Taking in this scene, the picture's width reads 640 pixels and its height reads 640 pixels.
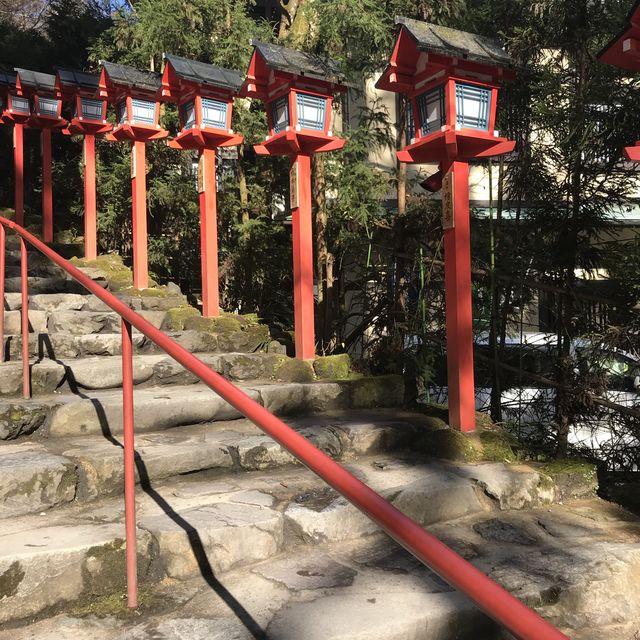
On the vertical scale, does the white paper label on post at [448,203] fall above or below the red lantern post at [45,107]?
below

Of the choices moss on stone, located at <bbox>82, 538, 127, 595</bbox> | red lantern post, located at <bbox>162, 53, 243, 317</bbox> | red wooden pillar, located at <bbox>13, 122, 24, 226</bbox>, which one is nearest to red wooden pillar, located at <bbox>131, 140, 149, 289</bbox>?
red lantern post, located at <bbox>162, 53, 243, 317</bbox>

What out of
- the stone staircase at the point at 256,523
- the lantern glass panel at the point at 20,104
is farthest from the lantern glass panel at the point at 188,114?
the lantern glass panel at the point at 20,104

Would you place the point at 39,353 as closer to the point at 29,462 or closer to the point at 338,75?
the point at 29,462

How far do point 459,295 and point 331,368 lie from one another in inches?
41.9

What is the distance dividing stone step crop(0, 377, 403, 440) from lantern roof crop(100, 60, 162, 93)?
3.08 metres

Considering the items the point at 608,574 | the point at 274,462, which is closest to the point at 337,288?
the point at 274,462

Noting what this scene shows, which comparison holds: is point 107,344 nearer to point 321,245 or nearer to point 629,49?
point 321,245

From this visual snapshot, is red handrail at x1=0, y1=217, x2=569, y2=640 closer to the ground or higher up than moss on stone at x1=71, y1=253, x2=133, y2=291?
closer to the ground

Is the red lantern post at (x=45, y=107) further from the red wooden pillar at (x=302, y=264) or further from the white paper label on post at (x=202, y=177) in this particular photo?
the red wooden pillar at (x=302, y=264)

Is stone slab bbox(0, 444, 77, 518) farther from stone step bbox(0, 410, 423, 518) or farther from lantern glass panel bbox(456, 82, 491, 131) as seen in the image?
lantern glass panel bbox(456, 82, 491, 131)

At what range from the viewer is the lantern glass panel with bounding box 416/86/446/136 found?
3658mm

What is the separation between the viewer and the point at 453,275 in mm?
3740

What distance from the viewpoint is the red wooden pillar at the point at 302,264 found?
448cm

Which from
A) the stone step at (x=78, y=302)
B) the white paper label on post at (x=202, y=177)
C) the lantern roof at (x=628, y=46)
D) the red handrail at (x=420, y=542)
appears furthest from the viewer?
the white paper label on post at (x=202, y=177)
